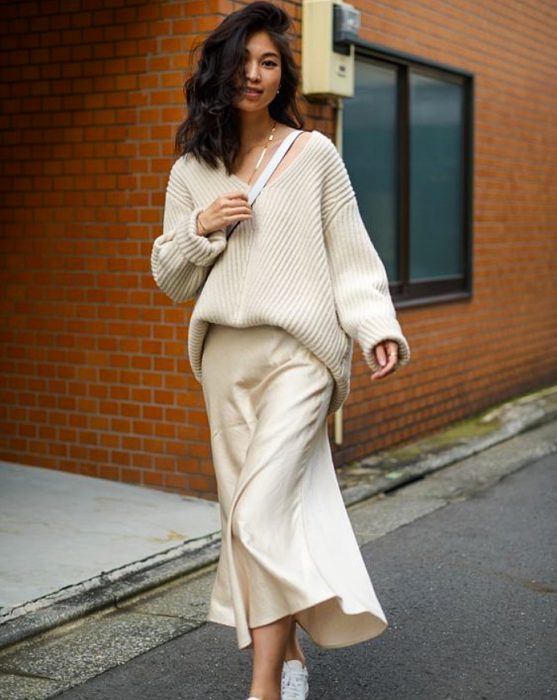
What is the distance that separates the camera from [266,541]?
3514 mm

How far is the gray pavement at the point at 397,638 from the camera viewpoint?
414 centimetres

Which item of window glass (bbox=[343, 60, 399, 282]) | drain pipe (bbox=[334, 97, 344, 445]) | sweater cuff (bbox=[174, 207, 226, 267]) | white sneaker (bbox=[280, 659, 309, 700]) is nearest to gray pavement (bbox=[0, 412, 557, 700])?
white sneaker (bbox=[280, 659, 309, 700])

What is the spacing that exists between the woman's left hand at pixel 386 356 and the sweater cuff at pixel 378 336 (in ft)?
0.04

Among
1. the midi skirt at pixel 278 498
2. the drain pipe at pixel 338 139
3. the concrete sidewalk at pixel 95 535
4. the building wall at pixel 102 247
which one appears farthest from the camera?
the drain pipe at pixel 338 139

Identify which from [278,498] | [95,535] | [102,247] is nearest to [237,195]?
[278,498]

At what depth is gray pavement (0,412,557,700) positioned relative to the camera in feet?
13.6

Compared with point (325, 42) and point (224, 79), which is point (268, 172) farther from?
point (325, 42)

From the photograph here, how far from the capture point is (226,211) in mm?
3545

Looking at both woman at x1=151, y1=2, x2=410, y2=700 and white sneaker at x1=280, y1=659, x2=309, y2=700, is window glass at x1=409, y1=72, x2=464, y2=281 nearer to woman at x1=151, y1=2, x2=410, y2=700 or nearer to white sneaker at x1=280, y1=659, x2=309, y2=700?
woman at x1=151, y1=2, x2=410, y2=700

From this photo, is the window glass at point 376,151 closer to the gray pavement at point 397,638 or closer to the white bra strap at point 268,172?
the gray pavement at point 397,638

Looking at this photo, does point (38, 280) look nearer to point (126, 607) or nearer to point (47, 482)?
point (47, 482)


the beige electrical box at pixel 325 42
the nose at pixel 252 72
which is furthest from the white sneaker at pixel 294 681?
the beige electrical box at pixel 325 42

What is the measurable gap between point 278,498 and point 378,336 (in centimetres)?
55

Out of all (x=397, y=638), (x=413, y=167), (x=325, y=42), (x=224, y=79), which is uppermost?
(x=325, y=42)
